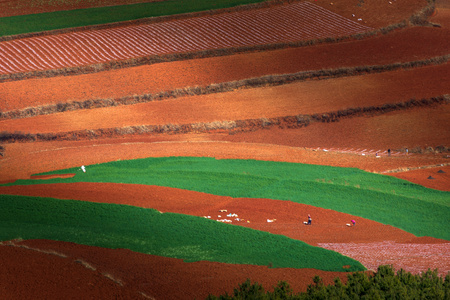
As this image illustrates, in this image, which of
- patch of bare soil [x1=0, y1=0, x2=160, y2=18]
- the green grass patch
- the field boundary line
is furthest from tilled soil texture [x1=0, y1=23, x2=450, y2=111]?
patch of bare soil [x1=0, y1=0, x2=160, y2=18]

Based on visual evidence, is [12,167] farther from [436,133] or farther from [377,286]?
[436,133]

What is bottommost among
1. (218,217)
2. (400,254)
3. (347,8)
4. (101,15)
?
(400,254)

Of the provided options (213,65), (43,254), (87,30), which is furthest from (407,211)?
(87,30)

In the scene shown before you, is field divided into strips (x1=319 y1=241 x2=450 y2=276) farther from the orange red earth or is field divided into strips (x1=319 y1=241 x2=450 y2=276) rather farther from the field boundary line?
the field boundary line

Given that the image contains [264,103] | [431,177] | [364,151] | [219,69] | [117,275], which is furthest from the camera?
[219,69]

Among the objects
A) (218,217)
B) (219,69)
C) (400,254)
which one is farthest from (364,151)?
(218,217)

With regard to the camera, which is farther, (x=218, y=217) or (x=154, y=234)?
(x=218, y=217)

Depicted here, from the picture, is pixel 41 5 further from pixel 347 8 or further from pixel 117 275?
pixel 117 275
